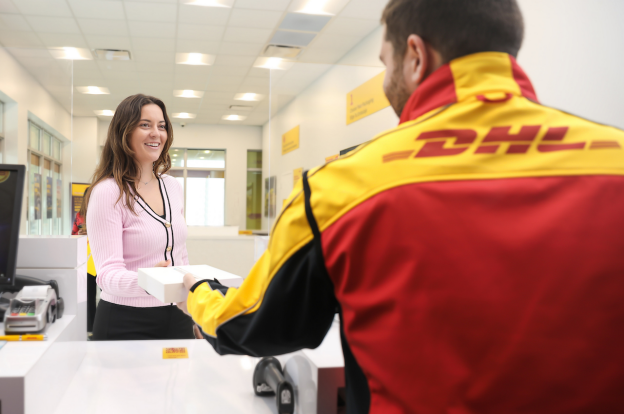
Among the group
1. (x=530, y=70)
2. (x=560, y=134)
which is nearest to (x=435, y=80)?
(x=560, y=134)

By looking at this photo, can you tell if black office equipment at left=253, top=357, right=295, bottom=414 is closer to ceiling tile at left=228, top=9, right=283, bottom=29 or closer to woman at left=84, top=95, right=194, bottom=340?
woman at left=84, top=95, right=194, bottom=340

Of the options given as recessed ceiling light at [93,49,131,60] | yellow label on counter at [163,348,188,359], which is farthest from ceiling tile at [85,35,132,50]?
yellow label on counter at [163,348,188,359]

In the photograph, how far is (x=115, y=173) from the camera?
65.8 inches

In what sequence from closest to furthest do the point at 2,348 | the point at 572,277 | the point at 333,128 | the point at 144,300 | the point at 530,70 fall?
the point at 572,277 → the point at 2,348 → the point at 144,300 → the point at 530,70 → the point at 333,128

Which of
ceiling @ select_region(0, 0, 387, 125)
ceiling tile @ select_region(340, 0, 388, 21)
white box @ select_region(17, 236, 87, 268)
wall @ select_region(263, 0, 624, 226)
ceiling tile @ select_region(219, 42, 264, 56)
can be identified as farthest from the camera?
ceiling tile @ select_region(219, 42, 264, 56)

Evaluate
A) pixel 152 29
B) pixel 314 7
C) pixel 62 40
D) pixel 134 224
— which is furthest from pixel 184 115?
pixel 134 224

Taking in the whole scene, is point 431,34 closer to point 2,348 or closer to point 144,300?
point 2,348

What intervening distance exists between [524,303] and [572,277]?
54 millimetres

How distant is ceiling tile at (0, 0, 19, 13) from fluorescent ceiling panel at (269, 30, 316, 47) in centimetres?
267

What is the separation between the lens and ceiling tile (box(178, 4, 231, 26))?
15.3ft

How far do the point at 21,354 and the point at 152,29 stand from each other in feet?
16.3

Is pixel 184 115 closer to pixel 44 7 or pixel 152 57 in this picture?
pixel 152 57

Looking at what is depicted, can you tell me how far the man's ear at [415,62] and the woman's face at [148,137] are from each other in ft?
4.57

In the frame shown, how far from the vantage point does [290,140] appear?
4.23 m
